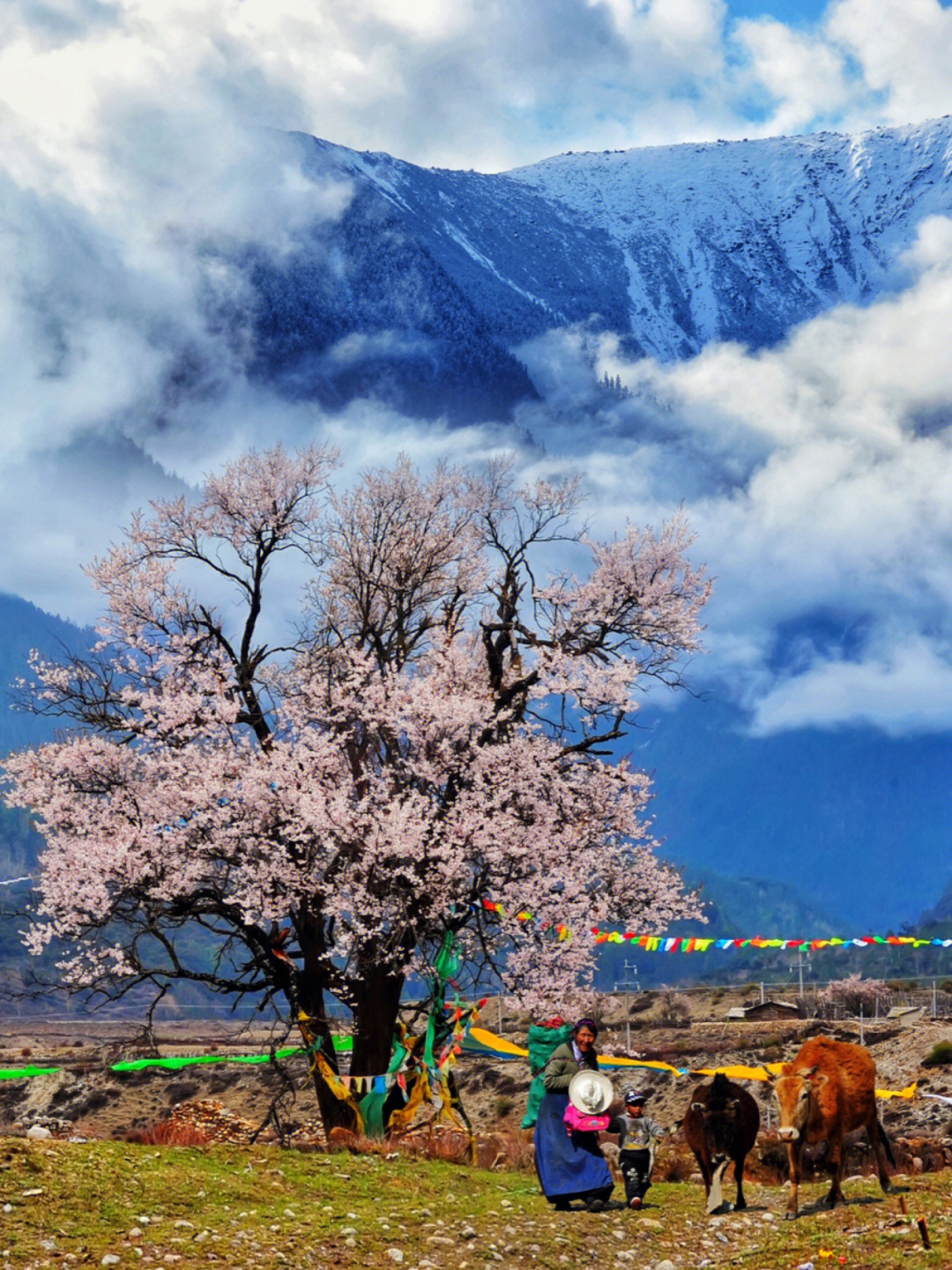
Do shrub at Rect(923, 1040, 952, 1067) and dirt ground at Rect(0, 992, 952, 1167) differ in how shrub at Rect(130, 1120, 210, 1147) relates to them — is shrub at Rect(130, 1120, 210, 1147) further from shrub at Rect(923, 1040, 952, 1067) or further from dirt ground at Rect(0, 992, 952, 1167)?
shrub at Rect(923, 1040, 952, 1067)

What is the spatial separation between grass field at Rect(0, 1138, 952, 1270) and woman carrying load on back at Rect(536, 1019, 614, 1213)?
0.86ft

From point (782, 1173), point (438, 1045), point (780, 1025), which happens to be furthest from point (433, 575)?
point (780, 1025)

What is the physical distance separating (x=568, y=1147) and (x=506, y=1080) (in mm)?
37935

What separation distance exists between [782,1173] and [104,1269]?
54.5 feet

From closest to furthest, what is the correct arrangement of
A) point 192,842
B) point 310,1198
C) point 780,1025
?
1. point 310,1198
2. point 192,842
3. point 780,1025

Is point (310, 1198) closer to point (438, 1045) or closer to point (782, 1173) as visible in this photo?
point (438, 1045)

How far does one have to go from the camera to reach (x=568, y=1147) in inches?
609

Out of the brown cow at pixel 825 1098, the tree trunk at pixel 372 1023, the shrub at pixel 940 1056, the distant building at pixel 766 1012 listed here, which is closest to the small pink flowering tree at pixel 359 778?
the tree trunk at pixel 372 1023

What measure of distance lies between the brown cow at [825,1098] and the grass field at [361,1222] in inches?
28.9

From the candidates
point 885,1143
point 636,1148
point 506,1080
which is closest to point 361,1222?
point 636,1148

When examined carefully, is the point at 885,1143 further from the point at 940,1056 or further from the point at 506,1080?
the point at 506,1080

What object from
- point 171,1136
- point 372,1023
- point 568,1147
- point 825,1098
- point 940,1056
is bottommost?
point 171,1136

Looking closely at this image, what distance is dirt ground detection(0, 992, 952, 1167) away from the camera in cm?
4125

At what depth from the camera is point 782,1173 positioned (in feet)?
81.3
